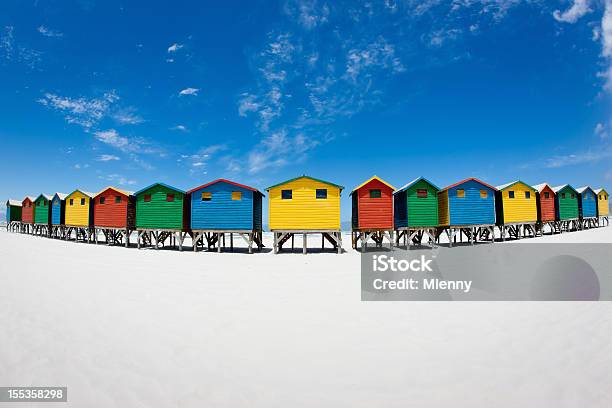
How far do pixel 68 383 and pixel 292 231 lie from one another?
14.5 m

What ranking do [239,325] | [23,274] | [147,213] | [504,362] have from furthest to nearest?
[147,213] < [23,274] < [239,325] < [504,362]

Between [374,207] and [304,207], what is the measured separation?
4.95m

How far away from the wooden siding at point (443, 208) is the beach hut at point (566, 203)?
15.0 metres

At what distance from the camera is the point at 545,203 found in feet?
87.7

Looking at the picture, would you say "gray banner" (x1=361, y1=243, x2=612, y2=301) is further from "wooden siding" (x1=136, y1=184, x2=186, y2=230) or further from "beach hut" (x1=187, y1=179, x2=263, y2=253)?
"wooden siding" (x1=136, y1=184, x2=186, y2=230)

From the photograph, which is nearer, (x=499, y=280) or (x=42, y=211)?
(x=499, y=280)

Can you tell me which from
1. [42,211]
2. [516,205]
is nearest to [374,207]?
[516,205]

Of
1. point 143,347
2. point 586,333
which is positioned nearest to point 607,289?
point 586,333

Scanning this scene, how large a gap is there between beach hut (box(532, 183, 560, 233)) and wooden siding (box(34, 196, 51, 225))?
50596 millimetres

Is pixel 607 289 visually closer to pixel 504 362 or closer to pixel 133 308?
pixel 504 362

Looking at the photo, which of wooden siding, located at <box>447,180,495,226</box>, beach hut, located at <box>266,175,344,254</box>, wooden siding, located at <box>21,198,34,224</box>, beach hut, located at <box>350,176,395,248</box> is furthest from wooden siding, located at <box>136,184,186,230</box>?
wooden siding, located at <box>21,198,34,224</box>

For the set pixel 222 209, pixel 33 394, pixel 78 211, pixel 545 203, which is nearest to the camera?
pixel 33 394

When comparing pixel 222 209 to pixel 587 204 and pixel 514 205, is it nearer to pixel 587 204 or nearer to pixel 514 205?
pixel 514 205

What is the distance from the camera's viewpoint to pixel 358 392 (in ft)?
11.5
